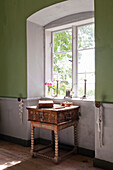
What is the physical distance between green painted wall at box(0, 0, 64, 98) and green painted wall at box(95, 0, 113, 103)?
1343 mm

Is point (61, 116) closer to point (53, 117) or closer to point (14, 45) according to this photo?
point (53, 117)

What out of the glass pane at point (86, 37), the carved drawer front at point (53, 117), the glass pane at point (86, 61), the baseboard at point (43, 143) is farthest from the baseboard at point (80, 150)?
the glass pane at point (86, 37)

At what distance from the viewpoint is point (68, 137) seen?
3828mm

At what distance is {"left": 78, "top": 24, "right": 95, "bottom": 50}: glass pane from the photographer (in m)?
3.79

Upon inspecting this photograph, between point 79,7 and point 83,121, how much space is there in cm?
205

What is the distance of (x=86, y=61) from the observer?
3.87 m

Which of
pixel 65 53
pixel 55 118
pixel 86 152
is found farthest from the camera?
pixel 65 53

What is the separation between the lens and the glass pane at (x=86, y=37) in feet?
12.4

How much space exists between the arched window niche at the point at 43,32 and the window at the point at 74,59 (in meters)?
0.11

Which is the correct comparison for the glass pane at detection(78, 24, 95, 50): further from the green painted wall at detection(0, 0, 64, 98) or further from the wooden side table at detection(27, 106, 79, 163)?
the wooden side table at detection(27, 106, 79, 163)

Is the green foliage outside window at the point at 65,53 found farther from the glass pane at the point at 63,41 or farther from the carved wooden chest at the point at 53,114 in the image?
the carved wooden chest at the point at 53,114

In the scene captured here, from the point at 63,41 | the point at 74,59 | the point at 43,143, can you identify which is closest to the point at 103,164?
the point at 43,143

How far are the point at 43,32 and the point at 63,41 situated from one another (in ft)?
1.73

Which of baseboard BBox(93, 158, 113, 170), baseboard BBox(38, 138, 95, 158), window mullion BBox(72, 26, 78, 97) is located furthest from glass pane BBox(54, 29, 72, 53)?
baseboard BBox(93, 158, 113, 170)
